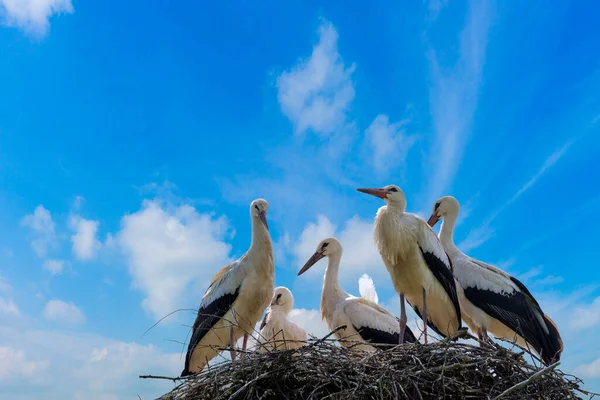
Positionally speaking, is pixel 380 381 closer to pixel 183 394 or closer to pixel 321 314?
pixel 183 394

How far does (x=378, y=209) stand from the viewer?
6066mm

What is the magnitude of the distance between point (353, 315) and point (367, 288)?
0.89m

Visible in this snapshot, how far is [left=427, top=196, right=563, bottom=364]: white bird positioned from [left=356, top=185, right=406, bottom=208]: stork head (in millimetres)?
1362

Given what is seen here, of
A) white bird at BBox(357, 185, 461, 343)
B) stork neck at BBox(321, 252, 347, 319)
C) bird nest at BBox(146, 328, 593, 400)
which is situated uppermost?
stork neck at BBox(321, 252, 347, 319)

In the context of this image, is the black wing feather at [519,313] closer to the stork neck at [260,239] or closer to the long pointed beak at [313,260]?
the long pointed beak at [313,260]

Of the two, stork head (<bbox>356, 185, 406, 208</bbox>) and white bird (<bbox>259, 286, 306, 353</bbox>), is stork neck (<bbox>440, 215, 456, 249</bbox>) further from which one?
white bird (<bbox>259, 286, 306, 353</bbox>)

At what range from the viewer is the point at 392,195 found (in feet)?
19.4

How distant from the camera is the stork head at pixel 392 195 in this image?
5.92 meters

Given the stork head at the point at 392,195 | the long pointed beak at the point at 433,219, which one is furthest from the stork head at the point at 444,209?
the stork head at the point at 392,195

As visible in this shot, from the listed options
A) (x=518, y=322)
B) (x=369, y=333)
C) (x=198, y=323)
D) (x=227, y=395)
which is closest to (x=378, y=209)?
(x=369, y=333)

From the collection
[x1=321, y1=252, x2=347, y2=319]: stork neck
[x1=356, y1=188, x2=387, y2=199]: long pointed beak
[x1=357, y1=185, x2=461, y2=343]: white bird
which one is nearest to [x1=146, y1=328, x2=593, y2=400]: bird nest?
[x1=357, y1=185, x2=461, y2=343]: white bird

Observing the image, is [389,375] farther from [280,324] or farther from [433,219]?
[433,219]

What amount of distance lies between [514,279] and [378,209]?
1995mm

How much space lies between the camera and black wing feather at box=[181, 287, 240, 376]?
6.05 meters
